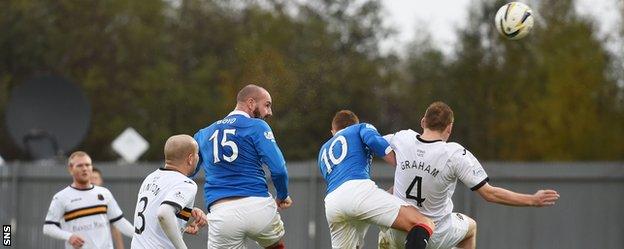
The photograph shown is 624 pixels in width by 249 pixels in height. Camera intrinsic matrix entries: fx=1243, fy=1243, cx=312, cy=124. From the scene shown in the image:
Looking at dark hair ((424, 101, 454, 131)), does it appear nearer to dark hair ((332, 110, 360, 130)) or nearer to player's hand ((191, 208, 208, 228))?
dark hair ((332, 110, 360, 130))

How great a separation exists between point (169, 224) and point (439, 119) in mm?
2737

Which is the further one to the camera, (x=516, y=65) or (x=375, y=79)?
(x=375, y=79)

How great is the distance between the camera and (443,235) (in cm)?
1121

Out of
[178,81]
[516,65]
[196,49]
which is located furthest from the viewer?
[196,49]

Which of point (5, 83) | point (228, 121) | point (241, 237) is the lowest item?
point (241, 237)

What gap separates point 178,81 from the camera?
4753cm

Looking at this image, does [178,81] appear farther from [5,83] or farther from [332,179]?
[332,179]

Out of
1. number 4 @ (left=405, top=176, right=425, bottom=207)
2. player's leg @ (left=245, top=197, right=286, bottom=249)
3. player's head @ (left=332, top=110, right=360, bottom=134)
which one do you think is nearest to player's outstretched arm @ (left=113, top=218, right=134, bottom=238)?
player's leg @ (left=245, top=197, right=286, bottom=249)

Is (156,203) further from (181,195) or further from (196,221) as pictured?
(196,221)

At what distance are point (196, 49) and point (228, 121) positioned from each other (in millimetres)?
39821

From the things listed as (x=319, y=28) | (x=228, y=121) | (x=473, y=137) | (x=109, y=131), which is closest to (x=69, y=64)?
(x=109, y=131)

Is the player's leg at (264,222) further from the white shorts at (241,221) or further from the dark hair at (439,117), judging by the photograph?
the dark hair at (439,117)

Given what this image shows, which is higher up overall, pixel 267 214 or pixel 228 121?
pixel 228 121

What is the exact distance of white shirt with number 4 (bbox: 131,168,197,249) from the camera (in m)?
9.59
